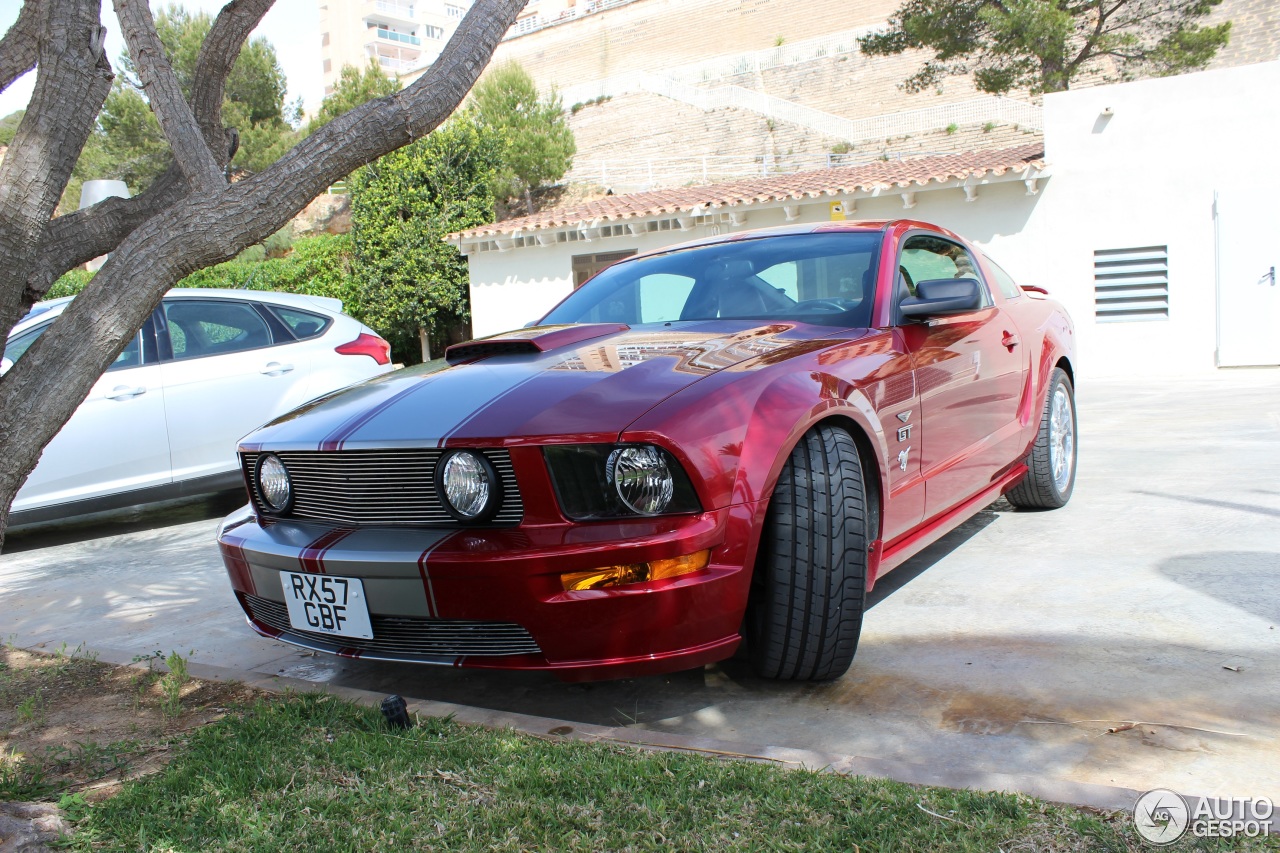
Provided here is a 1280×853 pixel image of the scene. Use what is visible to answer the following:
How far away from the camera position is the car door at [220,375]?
6.11 metres

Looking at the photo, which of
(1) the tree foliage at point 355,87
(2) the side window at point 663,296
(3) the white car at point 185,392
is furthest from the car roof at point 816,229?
(1) the tree foliage at point 355,87

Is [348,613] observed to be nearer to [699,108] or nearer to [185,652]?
[185,652]

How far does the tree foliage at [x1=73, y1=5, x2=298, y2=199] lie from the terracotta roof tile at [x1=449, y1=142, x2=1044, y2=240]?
22.2 meters

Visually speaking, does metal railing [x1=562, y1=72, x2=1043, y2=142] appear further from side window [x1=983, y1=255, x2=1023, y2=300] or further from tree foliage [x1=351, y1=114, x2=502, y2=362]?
side window [x1=983, y1=255, x2=1023, y2=300]

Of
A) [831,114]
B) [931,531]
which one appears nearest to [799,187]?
[931,531]

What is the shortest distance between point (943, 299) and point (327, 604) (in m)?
2.24

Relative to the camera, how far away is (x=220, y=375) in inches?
246

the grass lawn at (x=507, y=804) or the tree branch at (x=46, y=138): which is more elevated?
the tree branch at (x=46, y=138)

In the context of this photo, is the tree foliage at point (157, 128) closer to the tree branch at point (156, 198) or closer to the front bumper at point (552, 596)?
the tree branch at point (156, 198)

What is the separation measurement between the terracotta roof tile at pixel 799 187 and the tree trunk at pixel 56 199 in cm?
1272

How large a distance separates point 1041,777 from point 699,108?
135ft

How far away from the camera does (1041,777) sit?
217cm

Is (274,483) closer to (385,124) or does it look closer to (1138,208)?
(385,124)

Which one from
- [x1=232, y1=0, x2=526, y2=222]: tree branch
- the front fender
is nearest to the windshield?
the front fender
